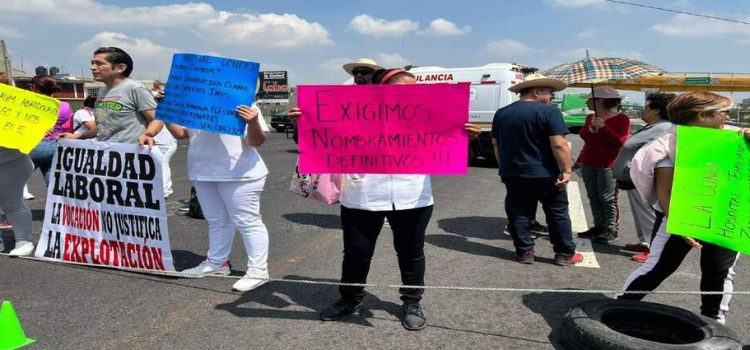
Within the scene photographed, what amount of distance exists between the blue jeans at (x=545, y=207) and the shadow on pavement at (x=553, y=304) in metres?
0.77

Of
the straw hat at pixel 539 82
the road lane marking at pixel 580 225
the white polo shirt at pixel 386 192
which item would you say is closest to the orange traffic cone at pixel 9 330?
the white polo shirt at pixel 386 192

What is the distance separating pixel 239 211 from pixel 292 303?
29.4 inches

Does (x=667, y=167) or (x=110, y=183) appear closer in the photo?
(x=667, y=167)

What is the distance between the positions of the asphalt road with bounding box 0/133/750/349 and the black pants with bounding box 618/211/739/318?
403 millimetres

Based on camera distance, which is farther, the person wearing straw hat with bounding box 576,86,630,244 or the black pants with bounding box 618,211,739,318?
the person wearing straw hat with bounding box 576,86,630,244

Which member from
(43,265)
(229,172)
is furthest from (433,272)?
(43,265)

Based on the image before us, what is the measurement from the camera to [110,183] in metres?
3.99

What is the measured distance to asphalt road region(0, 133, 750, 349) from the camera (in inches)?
115

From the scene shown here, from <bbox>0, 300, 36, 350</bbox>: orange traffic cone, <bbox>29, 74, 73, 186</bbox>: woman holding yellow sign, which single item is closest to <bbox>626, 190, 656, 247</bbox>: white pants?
<bbox>0, 300, 36, 350</bbox>: orange traffic cone

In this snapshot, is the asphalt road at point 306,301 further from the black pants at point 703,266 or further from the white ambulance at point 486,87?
the white ambulance at point 486,87

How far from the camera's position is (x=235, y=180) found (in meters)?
3.54

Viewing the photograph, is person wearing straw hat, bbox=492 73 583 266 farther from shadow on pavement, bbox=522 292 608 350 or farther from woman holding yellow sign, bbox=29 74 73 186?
woman holding yellow sign, bbox=29 74 73 186

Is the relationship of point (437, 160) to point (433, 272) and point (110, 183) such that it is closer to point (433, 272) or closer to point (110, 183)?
point (433, 272)

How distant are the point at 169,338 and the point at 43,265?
202cm
